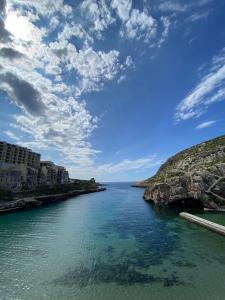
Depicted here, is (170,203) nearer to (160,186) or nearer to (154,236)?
(160,186)

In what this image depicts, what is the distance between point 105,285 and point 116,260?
6.70 meters

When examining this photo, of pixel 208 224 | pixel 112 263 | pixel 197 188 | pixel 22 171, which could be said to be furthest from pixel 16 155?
pixel 112 263

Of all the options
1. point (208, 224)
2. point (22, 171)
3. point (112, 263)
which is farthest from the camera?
point (22, 171)

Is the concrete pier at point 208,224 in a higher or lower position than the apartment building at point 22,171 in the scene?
lower

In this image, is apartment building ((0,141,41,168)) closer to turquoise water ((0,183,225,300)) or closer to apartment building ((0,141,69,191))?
apartment building ((0,141,69,191))

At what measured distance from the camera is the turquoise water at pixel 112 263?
18.9 meters

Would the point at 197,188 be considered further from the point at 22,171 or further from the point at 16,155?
the point at 16,155

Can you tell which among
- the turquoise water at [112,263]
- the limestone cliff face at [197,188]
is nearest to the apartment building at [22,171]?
the turquoise water at [112,263]

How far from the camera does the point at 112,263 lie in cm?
2559

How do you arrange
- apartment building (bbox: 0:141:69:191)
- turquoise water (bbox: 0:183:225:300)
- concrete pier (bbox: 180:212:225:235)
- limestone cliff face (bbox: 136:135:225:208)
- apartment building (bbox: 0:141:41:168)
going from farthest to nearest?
apartment building (bbox: 0:141:41:168), apartment building (bbox: 0:141:69:191), limestone cliff face (bbox: 136:135:225:208), concrete pier (bbox: 180:212:225:235), turquoise water (bbox: 0:183:225:300)

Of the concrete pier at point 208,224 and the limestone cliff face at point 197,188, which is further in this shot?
the limestone cliff face at point 197,188

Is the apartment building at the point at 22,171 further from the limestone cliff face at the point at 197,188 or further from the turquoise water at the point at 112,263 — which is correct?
the limestone cliff face at the point at 197,188

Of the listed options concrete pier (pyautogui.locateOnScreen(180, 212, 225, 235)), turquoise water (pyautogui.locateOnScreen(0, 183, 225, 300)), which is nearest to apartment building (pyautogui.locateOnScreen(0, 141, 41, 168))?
turquoise water (pyautogui.locateOnScreen(0, 183, 225, 300))

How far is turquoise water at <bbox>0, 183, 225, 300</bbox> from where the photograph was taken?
1891cm
